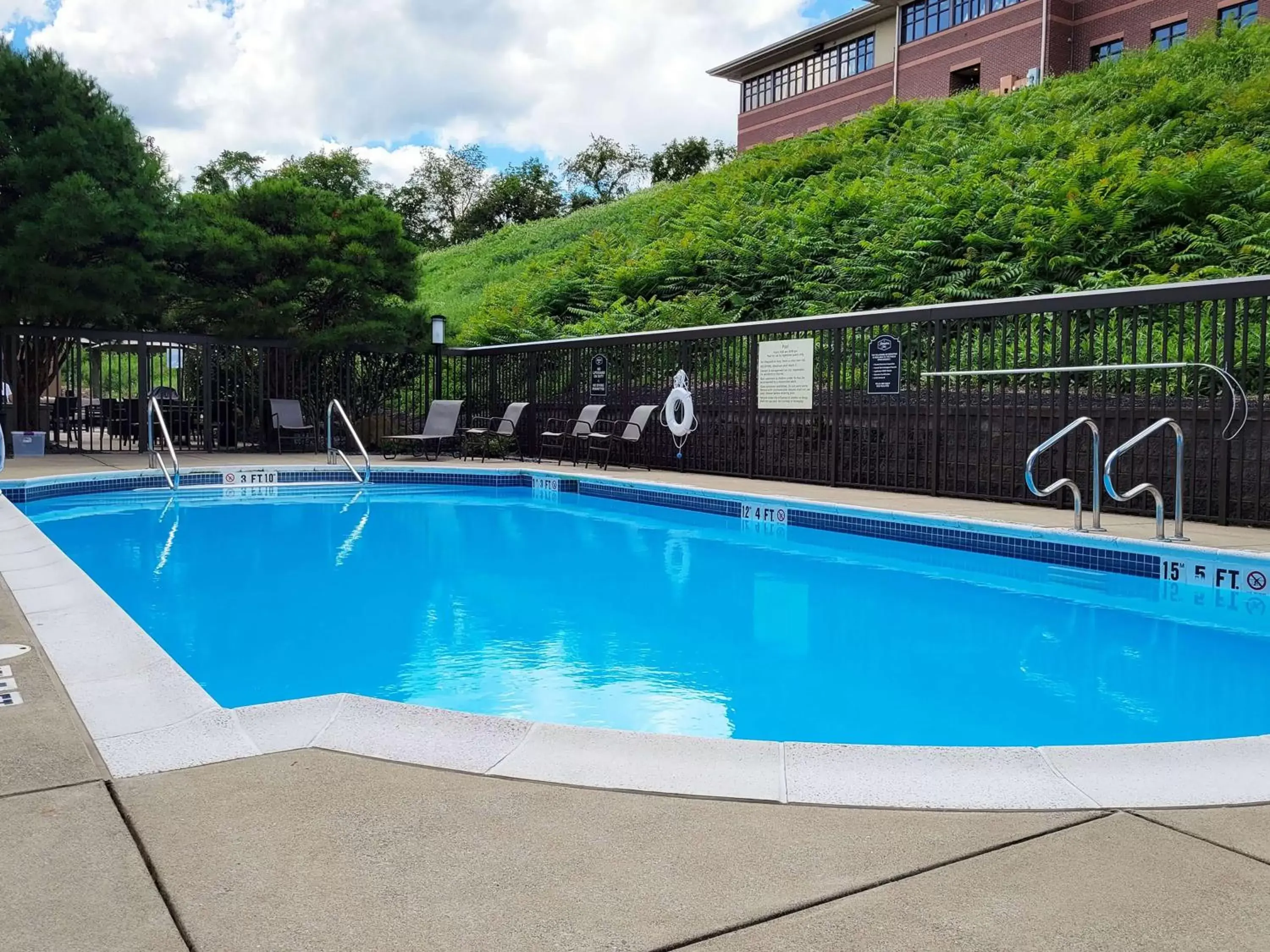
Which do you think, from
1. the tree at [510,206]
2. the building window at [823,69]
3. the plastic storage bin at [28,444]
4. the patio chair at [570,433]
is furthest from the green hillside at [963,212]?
the tree at [510,206]

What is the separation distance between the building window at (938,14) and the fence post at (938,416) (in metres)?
23.6

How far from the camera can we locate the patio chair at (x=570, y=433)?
12969 millimetres

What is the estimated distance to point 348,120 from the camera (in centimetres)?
3497

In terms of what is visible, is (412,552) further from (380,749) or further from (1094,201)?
(1094,201)

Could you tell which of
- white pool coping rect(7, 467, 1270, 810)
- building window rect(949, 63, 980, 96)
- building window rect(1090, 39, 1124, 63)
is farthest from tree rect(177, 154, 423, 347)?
building window rect(949, 63, 980, 96)

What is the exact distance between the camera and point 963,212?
1420 cm

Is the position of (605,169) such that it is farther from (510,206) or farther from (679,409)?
(679,409)

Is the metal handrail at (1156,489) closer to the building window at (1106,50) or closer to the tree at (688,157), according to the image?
the building window at (1106,50)

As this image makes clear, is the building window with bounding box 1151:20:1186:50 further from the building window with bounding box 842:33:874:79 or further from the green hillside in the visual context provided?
the building window with bounding box 842:33:874:79

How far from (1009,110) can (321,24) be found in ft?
48.0

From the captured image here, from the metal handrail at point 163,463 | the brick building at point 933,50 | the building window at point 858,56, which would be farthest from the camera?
the building window at point 858,56

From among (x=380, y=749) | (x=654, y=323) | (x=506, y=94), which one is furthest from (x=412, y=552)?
(x=506, y=94)

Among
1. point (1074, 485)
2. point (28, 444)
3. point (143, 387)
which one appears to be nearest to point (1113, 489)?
point (1074, 485)

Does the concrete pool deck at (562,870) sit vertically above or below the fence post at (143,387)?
below
